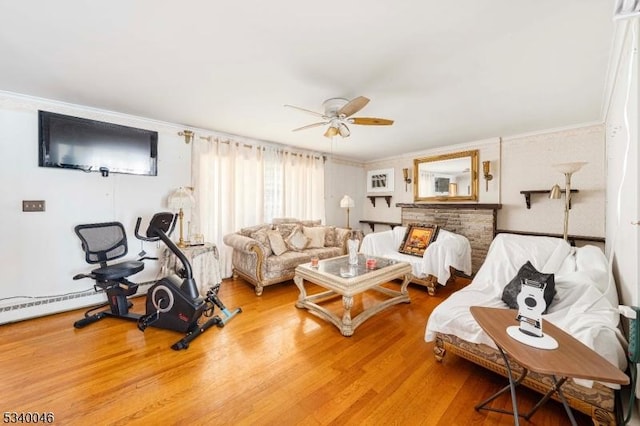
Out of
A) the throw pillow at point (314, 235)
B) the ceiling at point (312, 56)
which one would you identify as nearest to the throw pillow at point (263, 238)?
the throw pillow at point (314, 235)

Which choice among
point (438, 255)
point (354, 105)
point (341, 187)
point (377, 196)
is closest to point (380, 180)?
point (377, 196)

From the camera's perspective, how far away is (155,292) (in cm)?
235

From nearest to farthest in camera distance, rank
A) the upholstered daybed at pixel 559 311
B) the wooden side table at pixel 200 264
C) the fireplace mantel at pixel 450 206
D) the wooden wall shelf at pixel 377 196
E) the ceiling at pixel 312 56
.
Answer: the upholstered daybed at pixel 559 311, the ceiling at pixel 312 56, the wooden side table at pixel 200 264, the fireplace mantel at pixel 450 206, the wooden wall shelf at pixel 377 196

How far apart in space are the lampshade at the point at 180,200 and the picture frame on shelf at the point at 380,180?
3.94 m

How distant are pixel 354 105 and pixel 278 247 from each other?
7.59ft

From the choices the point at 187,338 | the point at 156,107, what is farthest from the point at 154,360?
the point at 156,107

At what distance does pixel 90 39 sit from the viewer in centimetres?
165

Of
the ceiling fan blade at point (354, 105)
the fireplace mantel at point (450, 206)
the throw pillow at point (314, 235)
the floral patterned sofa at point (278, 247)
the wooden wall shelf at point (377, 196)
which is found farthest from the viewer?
the wooden wall shelf at point (377, 196)

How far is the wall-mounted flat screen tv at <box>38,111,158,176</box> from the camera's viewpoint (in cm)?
262

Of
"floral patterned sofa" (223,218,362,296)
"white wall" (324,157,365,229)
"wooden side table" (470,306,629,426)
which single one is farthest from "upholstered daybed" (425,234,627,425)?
"white wall" (324,157,365,229)

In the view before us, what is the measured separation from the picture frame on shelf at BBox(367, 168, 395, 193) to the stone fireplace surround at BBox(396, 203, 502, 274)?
3.27ft

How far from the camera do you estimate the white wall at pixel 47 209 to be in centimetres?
247

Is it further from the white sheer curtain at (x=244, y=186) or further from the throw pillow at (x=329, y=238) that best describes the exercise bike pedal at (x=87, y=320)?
the throw pillow at (x=329, y=238)

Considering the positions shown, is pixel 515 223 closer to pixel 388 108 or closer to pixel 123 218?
pixel 388 108
